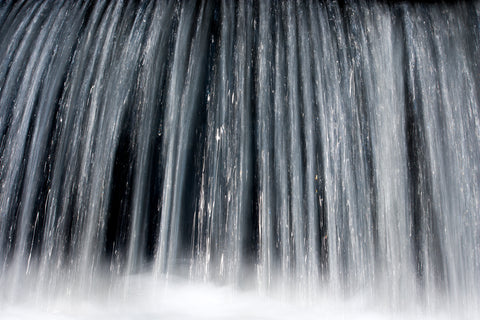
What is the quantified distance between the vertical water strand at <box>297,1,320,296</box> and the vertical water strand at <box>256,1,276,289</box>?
221 millimetres

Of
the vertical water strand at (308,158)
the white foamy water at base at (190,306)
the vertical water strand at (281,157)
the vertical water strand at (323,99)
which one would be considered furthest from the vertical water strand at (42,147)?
the vertical water strand at (323,99)

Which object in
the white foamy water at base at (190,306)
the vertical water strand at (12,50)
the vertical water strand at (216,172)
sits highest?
the vertical water strand at (12,50)

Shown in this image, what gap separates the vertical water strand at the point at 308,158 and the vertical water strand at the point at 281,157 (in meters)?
0.12

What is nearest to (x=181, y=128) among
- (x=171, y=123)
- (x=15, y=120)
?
(x=171, y=123)

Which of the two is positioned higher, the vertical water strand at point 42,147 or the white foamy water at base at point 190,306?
the vertical water strand at point 42,147

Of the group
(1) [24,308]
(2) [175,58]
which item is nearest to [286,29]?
(2) [175,58]

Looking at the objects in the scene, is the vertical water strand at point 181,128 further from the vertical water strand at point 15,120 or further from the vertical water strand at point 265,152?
the vertical water strand at point 15,120

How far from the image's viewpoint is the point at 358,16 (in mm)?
3133

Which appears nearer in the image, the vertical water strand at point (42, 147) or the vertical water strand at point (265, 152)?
the vertical water strand at point (265, 152)

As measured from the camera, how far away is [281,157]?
2.72m

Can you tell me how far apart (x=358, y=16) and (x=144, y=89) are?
170cm

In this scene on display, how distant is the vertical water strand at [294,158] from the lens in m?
2.55

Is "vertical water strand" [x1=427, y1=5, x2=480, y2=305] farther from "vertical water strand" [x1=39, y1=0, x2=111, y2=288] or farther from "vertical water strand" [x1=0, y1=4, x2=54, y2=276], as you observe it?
"vertical water strand" [x1=0, y1=4, x2=54, y2=276]

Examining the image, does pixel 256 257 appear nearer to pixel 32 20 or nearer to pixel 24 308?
pixel 24 308
